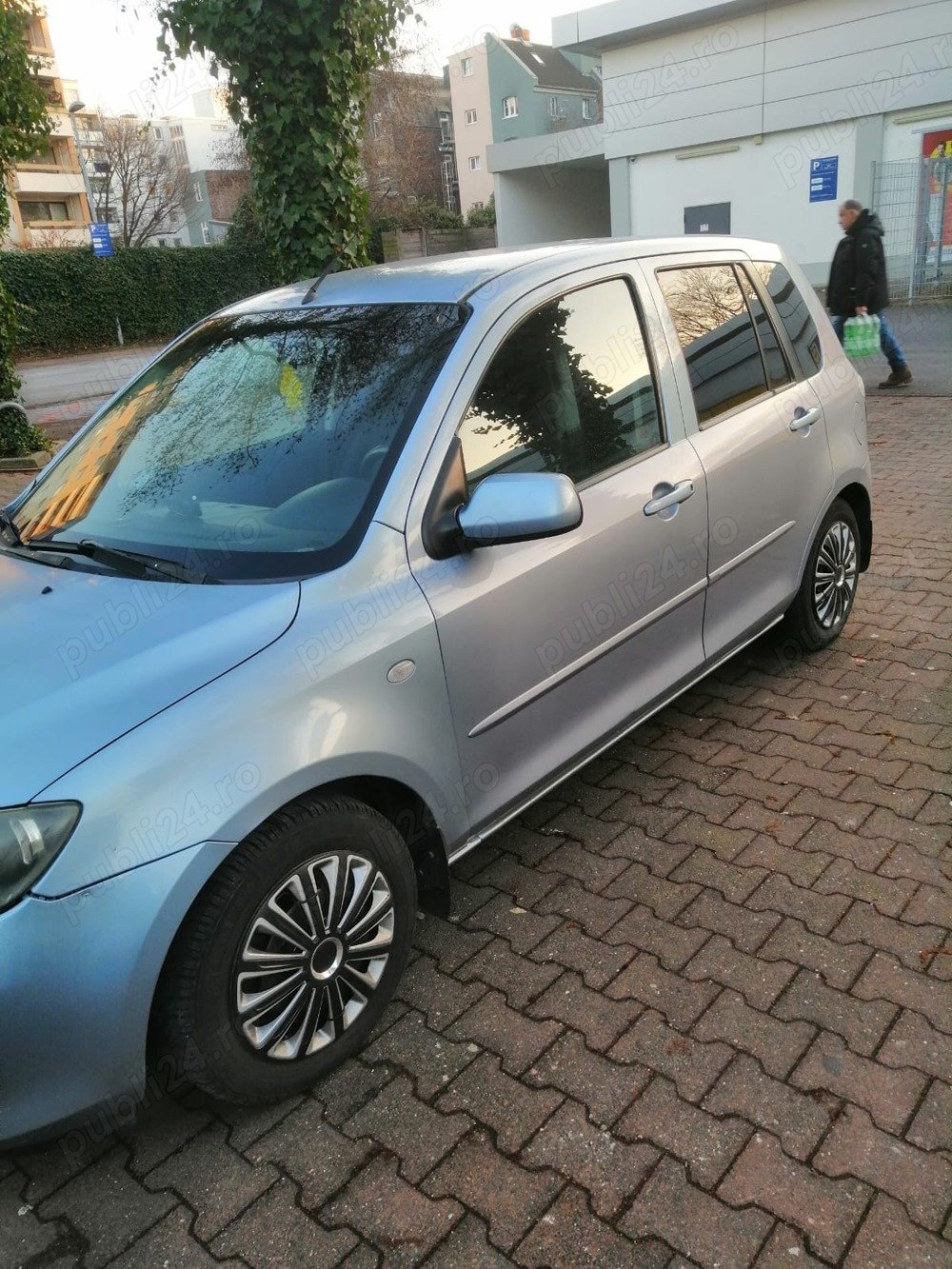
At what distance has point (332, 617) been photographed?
7.64 feet

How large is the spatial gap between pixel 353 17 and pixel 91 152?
56910 millimetres

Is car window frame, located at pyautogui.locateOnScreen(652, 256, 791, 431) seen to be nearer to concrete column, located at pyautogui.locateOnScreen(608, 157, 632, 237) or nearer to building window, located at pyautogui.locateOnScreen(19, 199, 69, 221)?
concrete column, located at pyautogui.locateOnScreen(608, 157, 632, 237)

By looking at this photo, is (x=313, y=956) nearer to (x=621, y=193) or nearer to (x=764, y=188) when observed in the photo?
(x=764, y=188)

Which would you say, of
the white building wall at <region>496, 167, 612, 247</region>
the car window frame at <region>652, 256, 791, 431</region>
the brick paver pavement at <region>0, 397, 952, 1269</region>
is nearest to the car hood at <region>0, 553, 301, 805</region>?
the brick paver pavement at <region>0, 397, 952, 1269</region>

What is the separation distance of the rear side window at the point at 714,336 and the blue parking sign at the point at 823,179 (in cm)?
1950

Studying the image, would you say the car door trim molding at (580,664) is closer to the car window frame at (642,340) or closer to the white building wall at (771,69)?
the car window frame at (642,340)

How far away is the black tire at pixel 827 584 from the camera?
424 cm

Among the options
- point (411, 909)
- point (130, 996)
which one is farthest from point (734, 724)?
point (130, 996)

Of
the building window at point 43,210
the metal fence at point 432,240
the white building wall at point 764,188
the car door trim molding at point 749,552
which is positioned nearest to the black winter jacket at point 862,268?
the car door trim molding at point 749,552

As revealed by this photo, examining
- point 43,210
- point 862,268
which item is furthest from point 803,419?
point 43,210

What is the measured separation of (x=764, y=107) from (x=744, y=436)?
21.4 m

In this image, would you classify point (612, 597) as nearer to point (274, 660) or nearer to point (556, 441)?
point (556, 441)

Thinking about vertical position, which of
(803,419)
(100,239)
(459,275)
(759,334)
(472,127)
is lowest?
(803,419)

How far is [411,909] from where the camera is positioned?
2.55 m
